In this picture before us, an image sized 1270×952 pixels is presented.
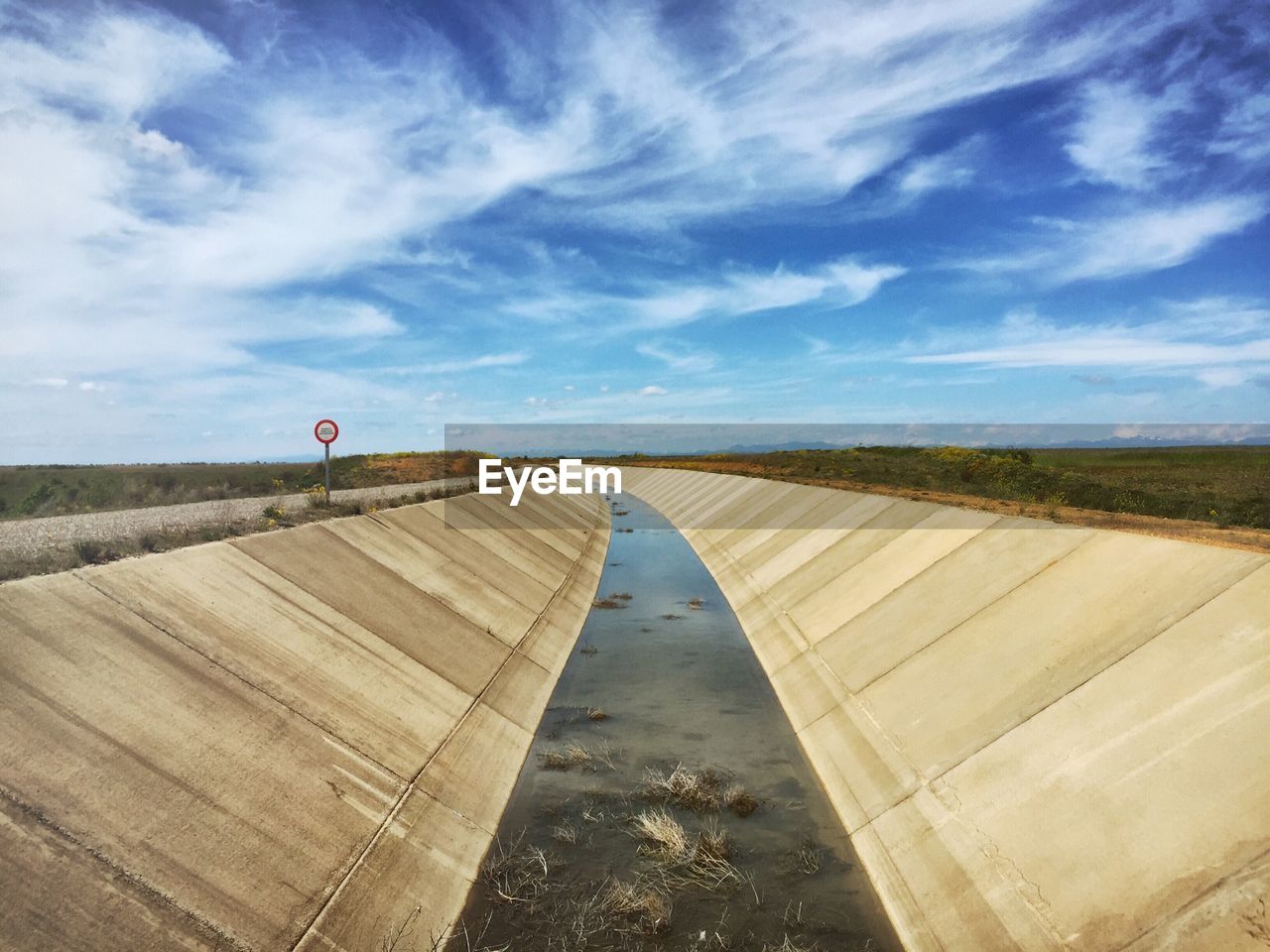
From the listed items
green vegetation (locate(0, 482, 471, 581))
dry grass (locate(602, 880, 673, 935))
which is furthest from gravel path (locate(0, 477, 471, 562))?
dry grass (locate(602, 880, 673, 935))

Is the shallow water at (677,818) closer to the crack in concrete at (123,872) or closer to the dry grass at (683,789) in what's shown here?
the dry grass at (683,789)

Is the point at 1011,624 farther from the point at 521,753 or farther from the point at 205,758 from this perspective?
the point at 205,758

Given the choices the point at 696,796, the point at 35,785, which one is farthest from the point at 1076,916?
the point at 35,785

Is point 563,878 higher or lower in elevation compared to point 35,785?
lower

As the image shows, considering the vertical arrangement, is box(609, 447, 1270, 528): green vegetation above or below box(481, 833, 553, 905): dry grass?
above

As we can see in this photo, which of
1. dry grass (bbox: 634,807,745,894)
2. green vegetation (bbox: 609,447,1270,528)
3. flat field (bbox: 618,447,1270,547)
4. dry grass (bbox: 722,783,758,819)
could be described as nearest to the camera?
dry grass (bbox: 634,807,745,894)

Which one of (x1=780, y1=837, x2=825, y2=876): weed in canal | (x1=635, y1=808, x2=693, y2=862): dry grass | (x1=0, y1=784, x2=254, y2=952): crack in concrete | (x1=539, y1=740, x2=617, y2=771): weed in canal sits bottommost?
(x1=539, y1=740, x2=617, y2=771): weed in canal

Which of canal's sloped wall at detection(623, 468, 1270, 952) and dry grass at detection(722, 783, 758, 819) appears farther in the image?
dry grass at detection(722, 783, 758, 819)

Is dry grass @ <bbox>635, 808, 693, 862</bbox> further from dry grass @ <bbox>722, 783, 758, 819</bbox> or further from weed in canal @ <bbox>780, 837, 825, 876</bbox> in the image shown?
weed in canal @ <bbox>780, 837, 825, 876</bbox>
